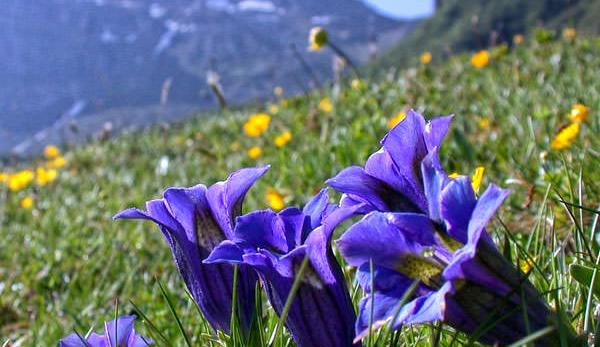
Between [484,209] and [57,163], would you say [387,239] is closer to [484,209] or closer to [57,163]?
[484,209]

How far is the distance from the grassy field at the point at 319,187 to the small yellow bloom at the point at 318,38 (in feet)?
1.86

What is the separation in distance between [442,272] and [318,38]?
12.2ft

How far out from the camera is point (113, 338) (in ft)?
5.09

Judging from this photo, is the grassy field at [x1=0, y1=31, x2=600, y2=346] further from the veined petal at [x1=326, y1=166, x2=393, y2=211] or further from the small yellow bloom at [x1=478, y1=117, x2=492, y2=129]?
the veined petal at [x1=326, y1=166, x2=393, y2=211]

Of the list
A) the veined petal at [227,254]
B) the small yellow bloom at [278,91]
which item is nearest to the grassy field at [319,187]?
the veined petal at [227,254]

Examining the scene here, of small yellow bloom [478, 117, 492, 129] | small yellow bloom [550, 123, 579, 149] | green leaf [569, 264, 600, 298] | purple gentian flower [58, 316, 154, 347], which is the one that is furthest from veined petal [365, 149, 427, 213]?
small yellow bloom [478, 117, 492, 129]

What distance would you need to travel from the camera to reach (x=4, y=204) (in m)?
7.14

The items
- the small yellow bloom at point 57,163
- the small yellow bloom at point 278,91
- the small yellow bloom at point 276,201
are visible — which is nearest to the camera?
the small yellow bloom at point 276,201

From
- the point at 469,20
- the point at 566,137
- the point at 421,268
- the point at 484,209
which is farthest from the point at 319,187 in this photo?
the point at 469,20

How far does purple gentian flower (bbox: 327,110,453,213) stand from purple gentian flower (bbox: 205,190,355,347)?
0.21ft

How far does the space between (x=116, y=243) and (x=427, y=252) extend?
333cm

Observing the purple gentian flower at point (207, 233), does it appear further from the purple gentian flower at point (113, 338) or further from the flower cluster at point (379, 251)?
the purple gentian flower at point (113, 338)

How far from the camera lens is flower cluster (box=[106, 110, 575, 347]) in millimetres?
1076

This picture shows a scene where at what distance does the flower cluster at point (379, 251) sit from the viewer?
1076mm
